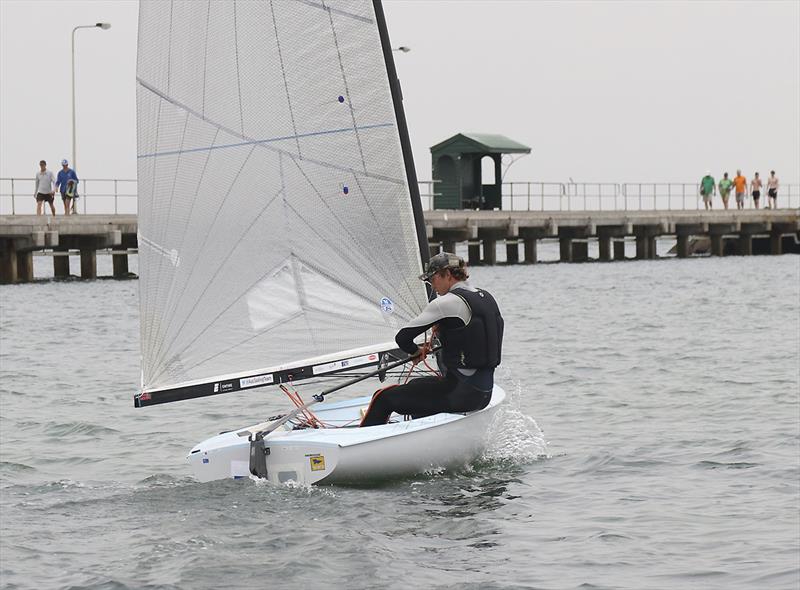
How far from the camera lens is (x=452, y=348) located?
9.97 metres

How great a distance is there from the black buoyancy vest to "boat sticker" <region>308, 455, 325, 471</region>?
3.60 ft

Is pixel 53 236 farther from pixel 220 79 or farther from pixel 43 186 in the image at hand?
pixel 220 79

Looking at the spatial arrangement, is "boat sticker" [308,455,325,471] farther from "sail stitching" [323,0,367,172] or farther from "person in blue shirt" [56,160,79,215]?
"person in blue shirt" [56,160,79,215]

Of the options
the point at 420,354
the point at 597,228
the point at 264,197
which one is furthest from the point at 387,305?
the point at 597,228

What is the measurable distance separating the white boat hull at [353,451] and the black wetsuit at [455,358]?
12cm

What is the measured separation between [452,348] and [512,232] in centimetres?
3484

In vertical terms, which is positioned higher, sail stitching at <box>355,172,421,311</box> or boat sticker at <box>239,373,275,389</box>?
sail stitching at <box>355,172,421,311</box>

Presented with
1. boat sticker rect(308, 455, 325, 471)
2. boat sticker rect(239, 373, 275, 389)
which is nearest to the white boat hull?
boat sticker rect(308, 455, 325, 471)

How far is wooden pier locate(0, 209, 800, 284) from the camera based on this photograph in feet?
114

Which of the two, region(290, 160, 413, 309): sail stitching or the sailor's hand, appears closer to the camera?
the sailor's hand

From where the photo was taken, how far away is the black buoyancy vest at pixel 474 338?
32.4ft

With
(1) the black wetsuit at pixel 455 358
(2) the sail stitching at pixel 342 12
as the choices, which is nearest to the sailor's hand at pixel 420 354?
(1) the black wetsuit at pixel 455 358

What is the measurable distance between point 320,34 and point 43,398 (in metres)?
7.83

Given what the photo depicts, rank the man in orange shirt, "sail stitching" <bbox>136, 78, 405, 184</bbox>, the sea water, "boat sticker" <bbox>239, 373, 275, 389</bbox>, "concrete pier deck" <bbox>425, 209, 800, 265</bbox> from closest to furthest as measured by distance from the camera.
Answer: the sea water
"boat sticker" <bbox>239, 373, 275, 389</bbox>
"sail stitching" <bbox>136, 78, 405, 184</bbox>
"concrete pier deck" <bbox>425, 209, 800, 265</bbox>
the man in orange shirt
